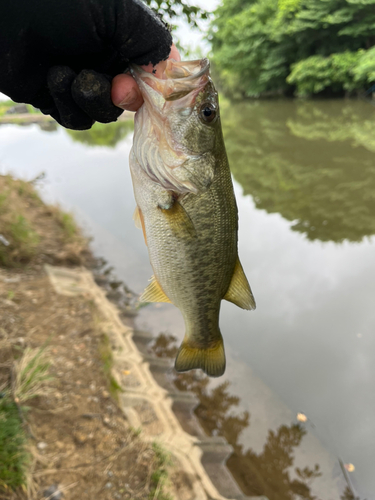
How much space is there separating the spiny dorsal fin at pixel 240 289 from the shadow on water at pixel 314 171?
5.50m

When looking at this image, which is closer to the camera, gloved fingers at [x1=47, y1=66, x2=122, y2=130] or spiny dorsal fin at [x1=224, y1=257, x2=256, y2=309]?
gloved fingers at [x1=47, y1=66, x2=122, y2=130]

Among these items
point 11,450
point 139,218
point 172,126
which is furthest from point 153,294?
point 11,450

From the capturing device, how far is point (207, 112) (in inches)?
57.4

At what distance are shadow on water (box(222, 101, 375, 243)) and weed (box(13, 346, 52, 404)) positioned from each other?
580 centimetres

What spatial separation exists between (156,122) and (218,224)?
1.88 feet

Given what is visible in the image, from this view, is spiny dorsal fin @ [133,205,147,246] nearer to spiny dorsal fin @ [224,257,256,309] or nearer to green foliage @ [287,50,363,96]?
spiny dorsal fin @ [224,257,256,309]

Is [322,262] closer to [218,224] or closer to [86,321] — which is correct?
[86,321]

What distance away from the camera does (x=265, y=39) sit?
2852 cm

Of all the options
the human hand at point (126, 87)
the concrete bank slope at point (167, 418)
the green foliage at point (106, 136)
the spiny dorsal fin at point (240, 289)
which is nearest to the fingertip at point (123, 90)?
the human hand at point (126, 87)

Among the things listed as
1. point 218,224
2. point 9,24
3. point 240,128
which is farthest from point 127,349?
point 240,128

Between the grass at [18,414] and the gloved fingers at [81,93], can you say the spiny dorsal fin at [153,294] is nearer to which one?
the gloved fingers at [81,93]

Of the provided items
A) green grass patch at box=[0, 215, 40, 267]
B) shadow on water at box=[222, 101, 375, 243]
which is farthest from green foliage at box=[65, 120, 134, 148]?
green grass patch at box=[0, 215, 40, 267]

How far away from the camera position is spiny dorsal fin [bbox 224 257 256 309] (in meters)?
1.85

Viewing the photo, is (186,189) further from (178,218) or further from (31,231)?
(31,231)
